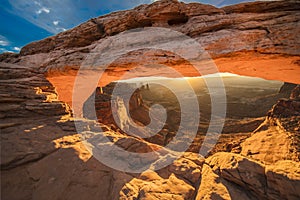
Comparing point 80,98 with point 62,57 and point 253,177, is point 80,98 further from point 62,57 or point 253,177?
point 253,177

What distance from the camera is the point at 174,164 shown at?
4938mm

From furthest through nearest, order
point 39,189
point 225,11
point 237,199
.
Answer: point 225,11
point 237,199
point 39,189

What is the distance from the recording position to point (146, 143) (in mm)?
5941

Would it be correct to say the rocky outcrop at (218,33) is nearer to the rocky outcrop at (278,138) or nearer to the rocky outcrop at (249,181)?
the rocky outcrop at (278,138)

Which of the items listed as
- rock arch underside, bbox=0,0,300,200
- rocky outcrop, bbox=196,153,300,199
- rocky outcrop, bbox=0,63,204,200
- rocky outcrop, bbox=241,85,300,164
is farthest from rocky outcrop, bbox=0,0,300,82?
rocky outcrop, bbox=196,153,300,199

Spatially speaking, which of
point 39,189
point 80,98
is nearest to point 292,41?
point 39,189

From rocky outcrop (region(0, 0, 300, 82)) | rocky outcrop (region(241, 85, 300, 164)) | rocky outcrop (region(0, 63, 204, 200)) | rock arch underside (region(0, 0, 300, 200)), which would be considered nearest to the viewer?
rocky outcrop (region(0, 63, 204, 200))

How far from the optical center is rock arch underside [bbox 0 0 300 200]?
11.6 ft

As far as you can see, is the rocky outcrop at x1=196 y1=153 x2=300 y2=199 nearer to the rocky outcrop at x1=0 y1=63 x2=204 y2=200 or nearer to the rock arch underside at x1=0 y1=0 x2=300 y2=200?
the rock arch underside at x1=0 y1=0 x2=300 y2=200

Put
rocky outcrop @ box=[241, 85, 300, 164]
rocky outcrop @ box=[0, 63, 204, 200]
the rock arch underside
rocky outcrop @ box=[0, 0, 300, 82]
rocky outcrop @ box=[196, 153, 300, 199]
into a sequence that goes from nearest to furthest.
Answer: rocky outcrop @ box=[0, 63, 204, 200], the rock arch underside, rocky outcrop @ box=[196, 153, 300, 199], rocky outcrop @ box=[0, 0, 300, 82], rocky outcrop @ box=[241, 85, 300, 164]

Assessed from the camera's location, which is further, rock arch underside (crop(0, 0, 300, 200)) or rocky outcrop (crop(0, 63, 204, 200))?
rock arch underside (crop(0, 0, 300, 200))

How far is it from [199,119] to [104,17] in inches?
834

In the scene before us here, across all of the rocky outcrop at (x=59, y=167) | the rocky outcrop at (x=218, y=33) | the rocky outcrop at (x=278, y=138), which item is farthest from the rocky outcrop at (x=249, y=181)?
the rocky outcrop at (x=218, y=33)

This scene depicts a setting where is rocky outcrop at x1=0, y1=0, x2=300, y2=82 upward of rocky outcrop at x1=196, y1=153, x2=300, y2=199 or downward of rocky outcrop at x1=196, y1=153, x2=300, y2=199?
upward
